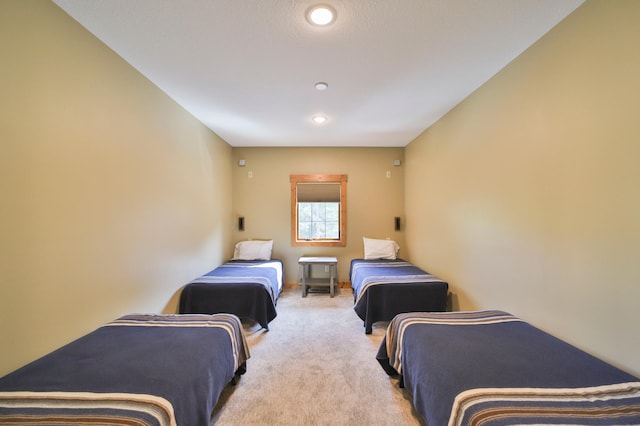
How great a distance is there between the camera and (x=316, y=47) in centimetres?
187

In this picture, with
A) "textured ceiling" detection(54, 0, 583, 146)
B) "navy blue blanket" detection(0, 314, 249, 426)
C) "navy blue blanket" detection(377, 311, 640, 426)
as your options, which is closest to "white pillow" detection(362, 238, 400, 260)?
"textured ceiling" detection(54, 0, 583, 146)

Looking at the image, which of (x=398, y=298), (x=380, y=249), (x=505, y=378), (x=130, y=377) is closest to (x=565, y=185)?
(x=505, y=378)

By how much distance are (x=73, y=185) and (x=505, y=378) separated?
8.89ft

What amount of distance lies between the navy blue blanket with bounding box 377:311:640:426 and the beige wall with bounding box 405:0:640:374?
8.7 inches

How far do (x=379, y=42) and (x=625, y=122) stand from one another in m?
1.46

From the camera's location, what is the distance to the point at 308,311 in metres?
3.57

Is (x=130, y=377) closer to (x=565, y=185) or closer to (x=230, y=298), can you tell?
(x=230, y=298)

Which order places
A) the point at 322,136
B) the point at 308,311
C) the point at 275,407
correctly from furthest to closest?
the point at 322,136 → the point at 308,311 → the point at 275,407

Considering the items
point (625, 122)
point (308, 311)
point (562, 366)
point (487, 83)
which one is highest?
point (487, 83)

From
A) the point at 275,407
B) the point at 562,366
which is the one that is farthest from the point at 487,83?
the point at 275,407

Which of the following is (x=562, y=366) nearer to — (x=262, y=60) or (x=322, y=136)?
(x=262, y=60)

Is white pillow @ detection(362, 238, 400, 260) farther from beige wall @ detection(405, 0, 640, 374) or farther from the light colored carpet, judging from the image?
beige wall @ detection(405, 0, 640, 374)

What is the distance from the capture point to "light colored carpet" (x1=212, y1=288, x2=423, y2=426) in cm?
169

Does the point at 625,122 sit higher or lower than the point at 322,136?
lower
